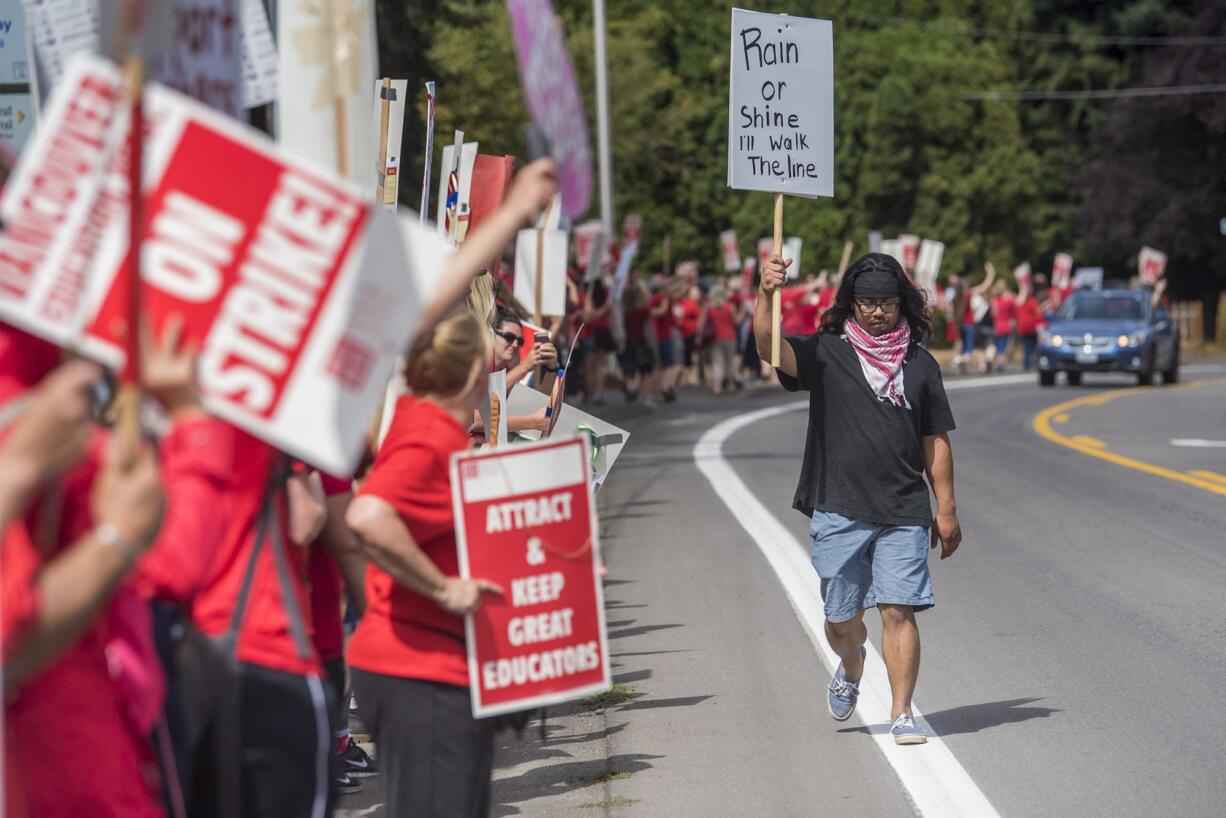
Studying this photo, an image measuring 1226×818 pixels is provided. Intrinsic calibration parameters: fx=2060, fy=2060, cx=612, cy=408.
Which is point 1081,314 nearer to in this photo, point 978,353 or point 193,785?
point 978,353

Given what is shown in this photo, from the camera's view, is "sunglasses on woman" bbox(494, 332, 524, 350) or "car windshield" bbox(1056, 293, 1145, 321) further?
"car windshield" bbox(1056, 293, 1145, 321)

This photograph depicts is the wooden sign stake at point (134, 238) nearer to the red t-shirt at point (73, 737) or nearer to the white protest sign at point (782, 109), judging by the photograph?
the red t-shirt at point (73, 737)

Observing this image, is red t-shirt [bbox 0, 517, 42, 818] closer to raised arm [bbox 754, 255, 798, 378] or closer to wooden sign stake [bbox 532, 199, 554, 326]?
raised arm [bbox 754, 255, 798, 378]

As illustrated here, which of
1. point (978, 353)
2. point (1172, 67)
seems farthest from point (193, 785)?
point (1172, 67)

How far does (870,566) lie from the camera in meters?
7.70

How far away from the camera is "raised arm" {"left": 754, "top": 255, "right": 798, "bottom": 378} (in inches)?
298

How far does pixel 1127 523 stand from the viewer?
14.7 m

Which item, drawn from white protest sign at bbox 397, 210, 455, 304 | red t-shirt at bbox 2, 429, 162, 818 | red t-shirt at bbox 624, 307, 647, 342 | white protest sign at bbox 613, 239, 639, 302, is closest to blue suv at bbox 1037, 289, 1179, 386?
red t-shirt at bbox 624, 307, 647, 342

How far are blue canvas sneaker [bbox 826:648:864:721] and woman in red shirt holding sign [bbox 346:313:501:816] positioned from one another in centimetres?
353

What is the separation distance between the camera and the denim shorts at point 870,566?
7535 millimetres

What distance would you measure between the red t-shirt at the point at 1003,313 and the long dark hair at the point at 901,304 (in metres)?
35.5

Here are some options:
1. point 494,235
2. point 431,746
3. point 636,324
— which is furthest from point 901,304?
point 636,324

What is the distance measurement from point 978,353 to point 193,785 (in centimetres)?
4114

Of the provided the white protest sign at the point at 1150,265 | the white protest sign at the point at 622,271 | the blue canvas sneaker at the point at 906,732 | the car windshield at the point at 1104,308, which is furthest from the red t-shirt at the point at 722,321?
the blue canvas sneaker at the point at 906,732
